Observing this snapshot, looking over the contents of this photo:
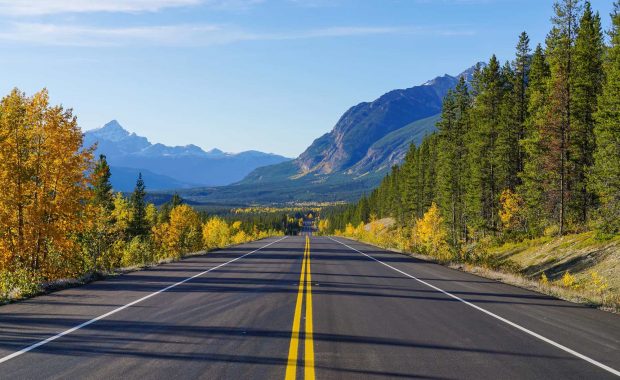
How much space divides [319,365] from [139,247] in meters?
51.9

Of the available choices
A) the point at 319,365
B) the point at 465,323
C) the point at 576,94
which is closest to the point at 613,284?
the point at 465,323

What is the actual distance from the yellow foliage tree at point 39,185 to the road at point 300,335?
831 centimetres

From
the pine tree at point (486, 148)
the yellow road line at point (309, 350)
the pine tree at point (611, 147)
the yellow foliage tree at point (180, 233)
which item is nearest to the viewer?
the yellow road line at point (309, 350)

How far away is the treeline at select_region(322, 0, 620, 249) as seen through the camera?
28.7 metres

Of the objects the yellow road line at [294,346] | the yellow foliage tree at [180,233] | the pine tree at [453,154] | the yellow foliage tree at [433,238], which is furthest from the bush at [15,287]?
the pine tree at [453,154]

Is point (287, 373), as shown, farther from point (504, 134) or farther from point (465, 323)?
point (504, 134)

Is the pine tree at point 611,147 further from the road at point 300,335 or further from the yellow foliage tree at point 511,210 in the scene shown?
the road at point 300,335

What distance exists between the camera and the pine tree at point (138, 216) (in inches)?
2508

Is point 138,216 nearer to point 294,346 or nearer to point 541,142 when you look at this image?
point 541,142

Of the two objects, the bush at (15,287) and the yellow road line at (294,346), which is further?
the bush at (15,287)

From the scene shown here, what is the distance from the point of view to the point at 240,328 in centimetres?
918

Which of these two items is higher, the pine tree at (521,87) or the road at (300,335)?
the pine tree at (521,87)

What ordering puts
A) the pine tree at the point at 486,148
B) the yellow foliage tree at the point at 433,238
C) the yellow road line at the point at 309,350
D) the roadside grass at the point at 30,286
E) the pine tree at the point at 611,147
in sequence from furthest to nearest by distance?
the pine tree at the point at 486,148, the yellow foliage tree at the point at 433,238, the pine tree at the point at 611,147, the roadside grass at the point at 30,286, the yellow road line at the point at 309,350

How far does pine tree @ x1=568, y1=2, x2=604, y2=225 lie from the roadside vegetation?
90 millimetres
